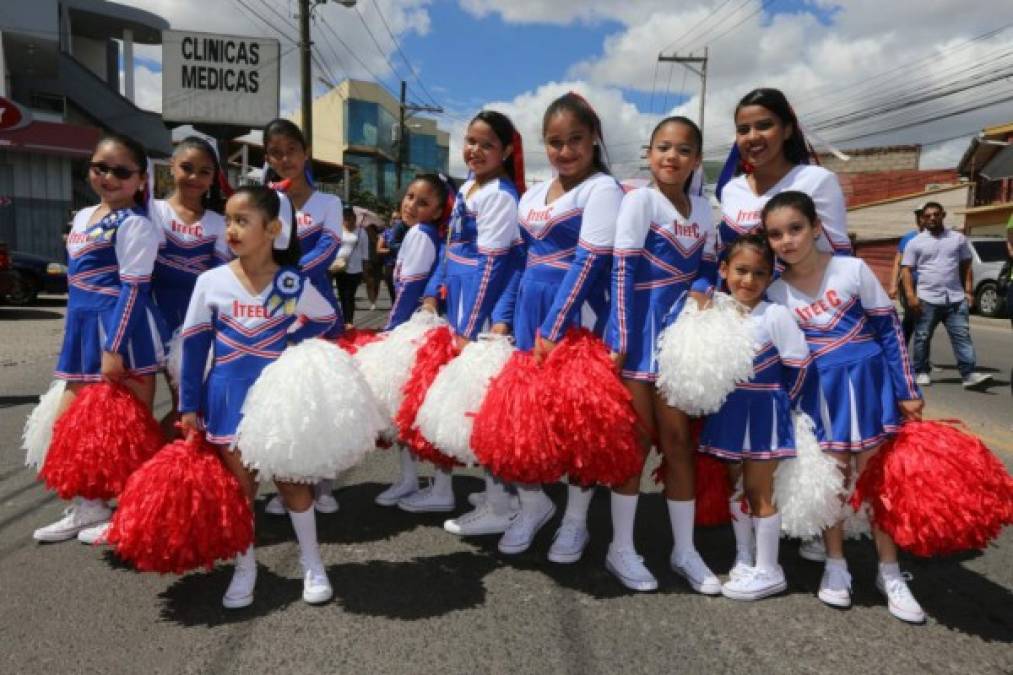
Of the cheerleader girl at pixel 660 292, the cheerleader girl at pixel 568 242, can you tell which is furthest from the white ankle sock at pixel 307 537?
the cheerleader girl at pixel 660 292

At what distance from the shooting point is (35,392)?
24.0 feet

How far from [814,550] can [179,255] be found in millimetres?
3466

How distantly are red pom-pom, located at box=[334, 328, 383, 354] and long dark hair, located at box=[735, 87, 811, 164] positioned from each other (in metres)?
2.15

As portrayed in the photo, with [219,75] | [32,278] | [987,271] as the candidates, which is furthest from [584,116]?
Result: [219,75]

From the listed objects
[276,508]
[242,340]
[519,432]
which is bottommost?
[276,508]

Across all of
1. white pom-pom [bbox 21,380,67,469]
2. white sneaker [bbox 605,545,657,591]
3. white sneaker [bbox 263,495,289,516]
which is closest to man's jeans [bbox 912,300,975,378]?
white sneaker [bbox 605,545,657,591]

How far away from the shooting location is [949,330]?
8234 mm

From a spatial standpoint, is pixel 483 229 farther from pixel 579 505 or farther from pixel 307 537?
pixel 307 537

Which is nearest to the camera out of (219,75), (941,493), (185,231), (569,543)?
(941,493)

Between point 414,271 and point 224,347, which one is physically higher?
point 414,271

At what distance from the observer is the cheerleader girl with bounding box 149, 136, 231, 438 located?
12.2 ft

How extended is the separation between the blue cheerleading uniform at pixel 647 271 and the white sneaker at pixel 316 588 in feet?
4.95

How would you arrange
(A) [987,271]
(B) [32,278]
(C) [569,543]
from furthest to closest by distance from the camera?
1. (A) [987,271]
2. (B) [32,278]
3. (C) [569,543]

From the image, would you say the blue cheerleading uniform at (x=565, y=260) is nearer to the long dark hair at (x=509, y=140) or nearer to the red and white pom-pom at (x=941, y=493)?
the long dark hair at (x=509, y=140)
